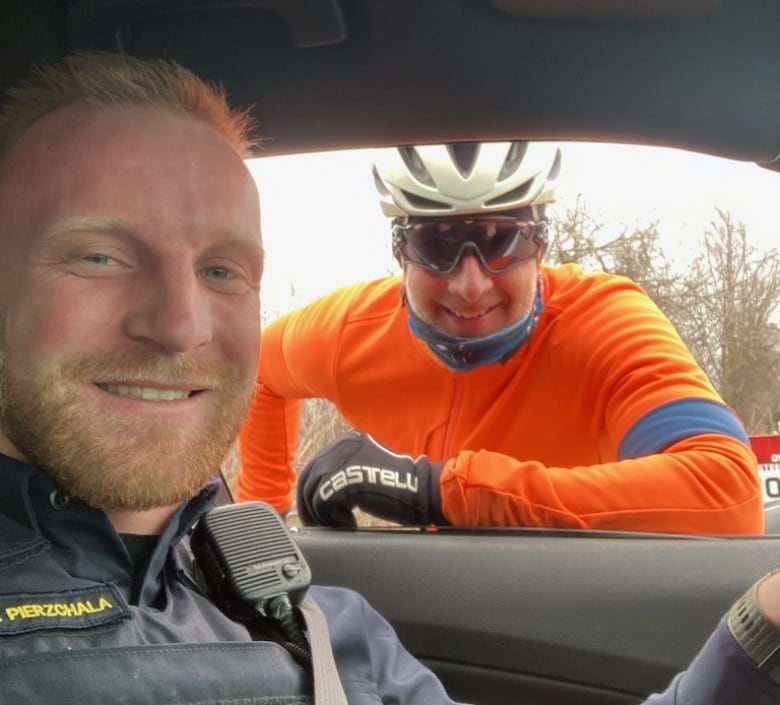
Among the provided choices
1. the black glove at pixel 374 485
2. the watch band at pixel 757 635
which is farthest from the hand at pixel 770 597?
the black glove at pixel 374 485

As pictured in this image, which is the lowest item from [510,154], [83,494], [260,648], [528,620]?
[528,620]

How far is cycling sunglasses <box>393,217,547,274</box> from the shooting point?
236cm

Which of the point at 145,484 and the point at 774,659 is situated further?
the point at 145,484

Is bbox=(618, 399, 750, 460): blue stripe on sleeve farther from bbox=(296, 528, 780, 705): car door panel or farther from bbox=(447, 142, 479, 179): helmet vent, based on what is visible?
bbox=(447, 142, 479, 179): helmet vent

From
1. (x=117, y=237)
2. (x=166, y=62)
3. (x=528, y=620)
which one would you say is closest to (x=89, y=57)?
(x=166, y=62)

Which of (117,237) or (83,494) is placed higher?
(117,237)

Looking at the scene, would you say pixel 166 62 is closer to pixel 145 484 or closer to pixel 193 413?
pixel 193 413

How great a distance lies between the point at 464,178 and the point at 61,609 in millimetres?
1390

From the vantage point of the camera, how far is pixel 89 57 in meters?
1.49

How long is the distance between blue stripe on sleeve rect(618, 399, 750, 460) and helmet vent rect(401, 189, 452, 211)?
2.28 ft

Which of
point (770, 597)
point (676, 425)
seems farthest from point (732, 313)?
point (770, 597)

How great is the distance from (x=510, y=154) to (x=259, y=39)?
0.72 meters

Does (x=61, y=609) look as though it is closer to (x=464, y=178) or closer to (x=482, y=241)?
(x=464, y=178)

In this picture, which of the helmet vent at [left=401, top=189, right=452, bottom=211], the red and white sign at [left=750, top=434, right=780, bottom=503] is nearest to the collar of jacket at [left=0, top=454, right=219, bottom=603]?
the helmet vent at [left=401, top=189, right=452, bottom=211]
